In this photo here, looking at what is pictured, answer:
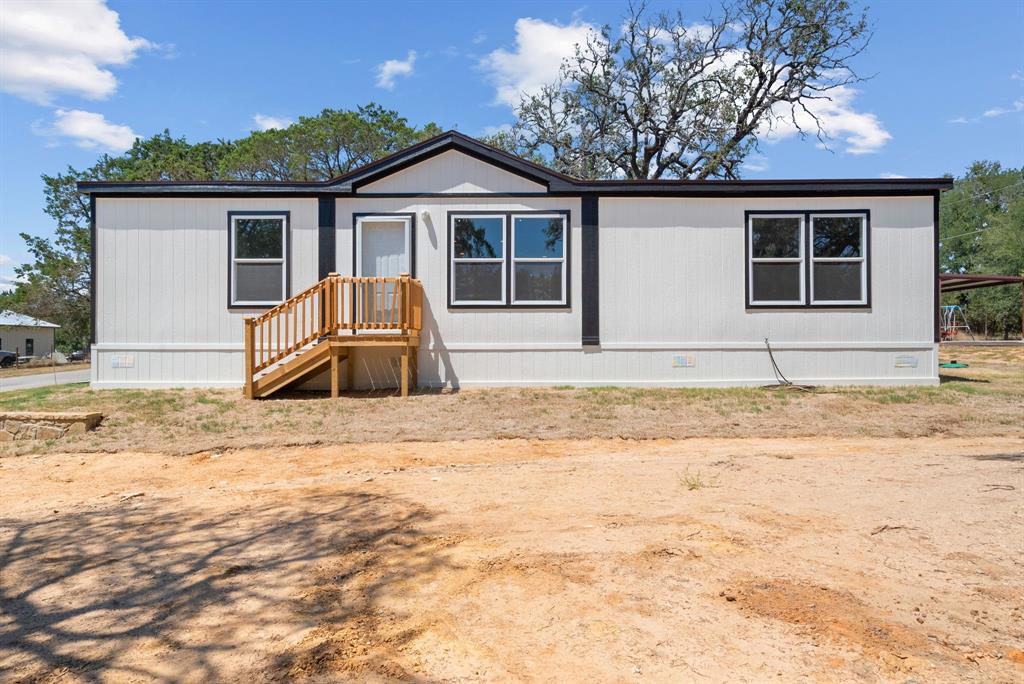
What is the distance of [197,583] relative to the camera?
130 inches

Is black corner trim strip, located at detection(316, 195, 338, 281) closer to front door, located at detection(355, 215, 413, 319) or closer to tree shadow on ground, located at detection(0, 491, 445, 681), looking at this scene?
front door, located at detection(355, 215, 413, 319)

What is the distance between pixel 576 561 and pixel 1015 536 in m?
2.69

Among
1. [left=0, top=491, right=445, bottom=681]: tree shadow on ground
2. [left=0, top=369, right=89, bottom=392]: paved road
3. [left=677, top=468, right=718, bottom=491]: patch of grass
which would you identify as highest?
[left=0, top=369, right=89, bottom=392]: paved road

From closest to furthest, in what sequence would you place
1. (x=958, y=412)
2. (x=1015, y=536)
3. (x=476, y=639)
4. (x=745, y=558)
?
(x=476, y=639) < (x=745, y=558) < (x=1015, y=536) < (x=958, y=412)

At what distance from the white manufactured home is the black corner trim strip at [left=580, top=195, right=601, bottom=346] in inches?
1.1

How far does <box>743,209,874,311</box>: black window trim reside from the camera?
10805 mm

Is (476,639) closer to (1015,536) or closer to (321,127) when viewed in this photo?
(1015,536)

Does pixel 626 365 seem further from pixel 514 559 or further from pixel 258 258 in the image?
pixel 514 559

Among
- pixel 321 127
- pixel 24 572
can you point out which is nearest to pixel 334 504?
pixel 24 572

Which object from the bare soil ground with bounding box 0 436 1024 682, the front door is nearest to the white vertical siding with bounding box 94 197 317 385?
the front door

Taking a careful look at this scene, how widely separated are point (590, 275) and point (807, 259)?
3873 millimetres

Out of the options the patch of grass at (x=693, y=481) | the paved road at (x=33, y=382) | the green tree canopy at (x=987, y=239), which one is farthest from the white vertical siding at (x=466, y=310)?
the green tree canopy at (x=987, y=239)

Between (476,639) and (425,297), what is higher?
(425,297)

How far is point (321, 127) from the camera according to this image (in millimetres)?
27531
